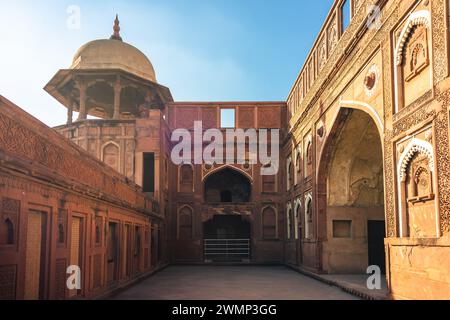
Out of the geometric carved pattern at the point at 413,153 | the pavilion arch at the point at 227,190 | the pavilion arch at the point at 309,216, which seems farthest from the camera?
the pavilion arch at the point at 227,190

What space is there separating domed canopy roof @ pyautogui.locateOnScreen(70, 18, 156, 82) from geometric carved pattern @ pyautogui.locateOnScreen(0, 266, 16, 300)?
15.1 meters

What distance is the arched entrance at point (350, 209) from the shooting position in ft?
50.7

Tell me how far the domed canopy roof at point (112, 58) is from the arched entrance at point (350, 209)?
9645 mm

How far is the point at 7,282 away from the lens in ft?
20.3

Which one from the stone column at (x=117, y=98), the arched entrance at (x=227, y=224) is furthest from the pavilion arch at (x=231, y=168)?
the stone column at (x=117, y=98)

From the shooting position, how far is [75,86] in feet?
67.4

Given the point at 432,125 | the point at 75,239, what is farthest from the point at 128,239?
the point at 432,125

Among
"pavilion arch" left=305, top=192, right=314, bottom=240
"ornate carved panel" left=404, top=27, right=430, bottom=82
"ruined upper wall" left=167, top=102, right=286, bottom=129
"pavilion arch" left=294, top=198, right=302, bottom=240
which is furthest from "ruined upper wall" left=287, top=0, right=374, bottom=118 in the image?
"pavilion arch" left=294, top=198, right=302, bottom=240

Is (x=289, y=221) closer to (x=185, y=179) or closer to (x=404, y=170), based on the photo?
(x=185, y=179)

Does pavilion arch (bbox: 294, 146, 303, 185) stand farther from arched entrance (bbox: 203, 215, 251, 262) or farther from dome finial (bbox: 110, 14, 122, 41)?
dome finial (bbox: 110, 14, 122, 41)

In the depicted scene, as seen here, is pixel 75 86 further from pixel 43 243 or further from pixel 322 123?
pixel 43 243

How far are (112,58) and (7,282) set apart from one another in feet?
51.9

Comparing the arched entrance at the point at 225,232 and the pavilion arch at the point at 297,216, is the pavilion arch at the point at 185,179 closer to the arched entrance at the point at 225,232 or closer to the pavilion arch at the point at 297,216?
the arched entrance at the point at 225,232
